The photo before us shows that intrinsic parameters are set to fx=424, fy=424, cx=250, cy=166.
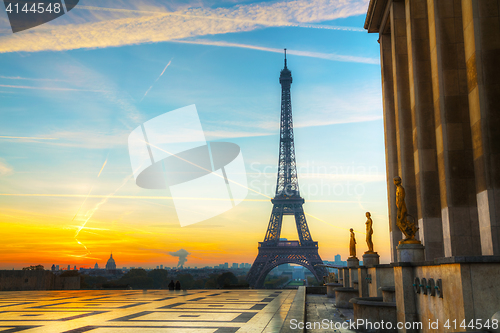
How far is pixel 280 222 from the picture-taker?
281 ft

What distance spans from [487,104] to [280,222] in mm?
72746

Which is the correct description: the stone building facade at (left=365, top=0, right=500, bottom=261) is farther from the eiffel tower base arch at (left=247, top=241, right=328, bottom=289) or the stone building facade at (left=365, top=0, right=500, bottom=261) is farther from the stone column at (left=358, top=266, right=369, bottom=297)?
the eiffel tower base arch at (left=247, top=241, right=328, bottom=289)

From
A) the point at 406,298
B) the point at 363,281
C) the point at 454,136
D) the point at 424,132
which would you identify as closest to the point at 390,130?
the point at 424,132

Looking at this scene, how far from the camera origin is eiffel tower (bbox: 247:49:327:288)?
77.9m

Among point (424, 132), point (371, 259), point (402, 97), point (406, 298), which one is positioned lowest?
point (406, 298)

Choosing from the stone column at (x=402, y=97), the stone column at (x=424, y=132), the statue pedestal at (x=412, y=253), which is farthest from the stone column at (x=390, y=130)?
the statue pedestal at (x=412, y=253)

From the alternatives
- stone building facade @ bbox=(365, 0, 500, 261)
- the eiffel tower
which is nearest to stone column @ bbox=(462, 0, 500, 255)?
stone building facade @ bbox=(365, 0, 500, 261)

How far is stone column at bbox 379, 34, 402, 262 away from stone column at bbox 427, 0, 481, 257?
8427 mm

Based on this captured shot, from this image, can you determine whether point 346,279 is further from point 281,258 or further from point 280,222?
point 280,222

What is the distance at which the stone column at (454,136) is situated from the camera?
1658 centimetres

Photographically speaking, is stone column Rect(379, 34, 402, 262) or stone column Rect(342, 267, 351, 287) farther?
stone column Rect(342, 267, 351, 287)

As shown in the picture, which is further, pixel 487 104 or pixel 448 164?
pixel 448 164

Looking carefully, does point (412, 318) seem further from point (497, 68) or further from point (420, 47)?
point (420, 47)

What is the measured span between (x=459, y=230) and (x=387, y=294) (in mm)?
4433
